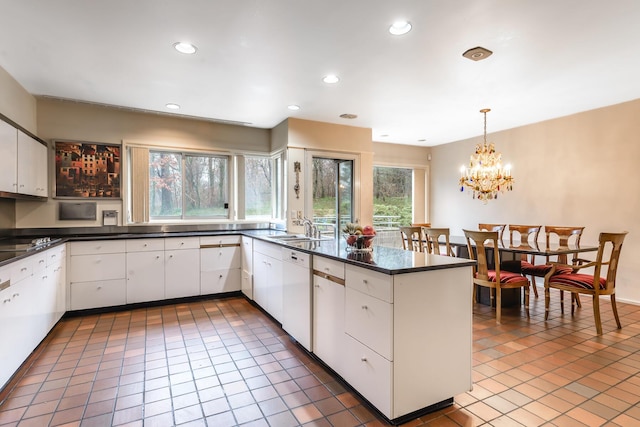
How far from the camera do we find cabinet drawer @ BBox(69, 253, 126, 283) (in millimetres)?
3742

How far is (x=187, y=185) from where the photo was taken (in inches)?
192

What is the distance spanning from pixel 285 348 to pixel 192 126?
3.48 m

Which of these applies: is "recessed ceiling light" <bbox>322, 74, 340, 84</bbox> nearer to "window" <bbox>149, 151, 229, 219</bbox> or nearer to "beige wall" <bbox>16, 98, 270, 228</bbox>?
"beige wall" <bbox>16, 98, 270, 228</bbox>

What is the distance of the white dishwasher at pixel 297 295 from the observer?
2.71 metres

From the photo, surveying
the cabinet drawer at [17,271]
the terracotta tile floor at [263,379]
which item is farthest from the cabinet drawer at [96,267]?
the cabinet drawer at [17,271]

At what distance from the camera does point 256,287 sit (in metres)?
4.04

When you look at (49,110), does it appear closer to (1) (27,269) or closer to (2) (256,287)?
(1) (27,269)

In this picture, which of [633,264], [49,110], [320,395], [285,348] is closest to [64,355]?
[285,348]

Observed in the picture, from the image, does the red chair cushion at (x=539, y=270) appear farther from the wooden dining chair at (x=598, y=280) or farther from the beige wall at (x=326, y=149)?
the beige wall at (x=326, y=149)

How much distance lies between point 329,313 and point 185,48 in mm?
2412

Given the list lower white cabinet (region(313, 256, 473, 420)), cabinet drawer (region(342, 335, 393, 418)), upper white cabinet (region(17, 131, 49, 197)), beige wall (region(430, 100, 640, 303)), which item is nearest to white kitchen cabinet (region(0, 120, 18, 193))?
upper white cabinet (region(17, 131, 49, 197))

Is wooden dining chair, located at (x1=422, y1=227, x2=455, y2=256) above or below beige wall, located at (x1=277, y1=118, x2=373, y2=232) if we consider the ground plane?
below

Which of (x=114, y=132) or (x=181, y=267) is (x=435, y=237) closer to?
(x=181, y=267)

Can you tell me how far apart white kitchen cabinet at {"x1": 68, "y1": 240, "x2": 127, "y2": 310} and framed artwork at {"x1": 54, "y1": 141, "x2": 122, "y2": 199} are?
80 cm
